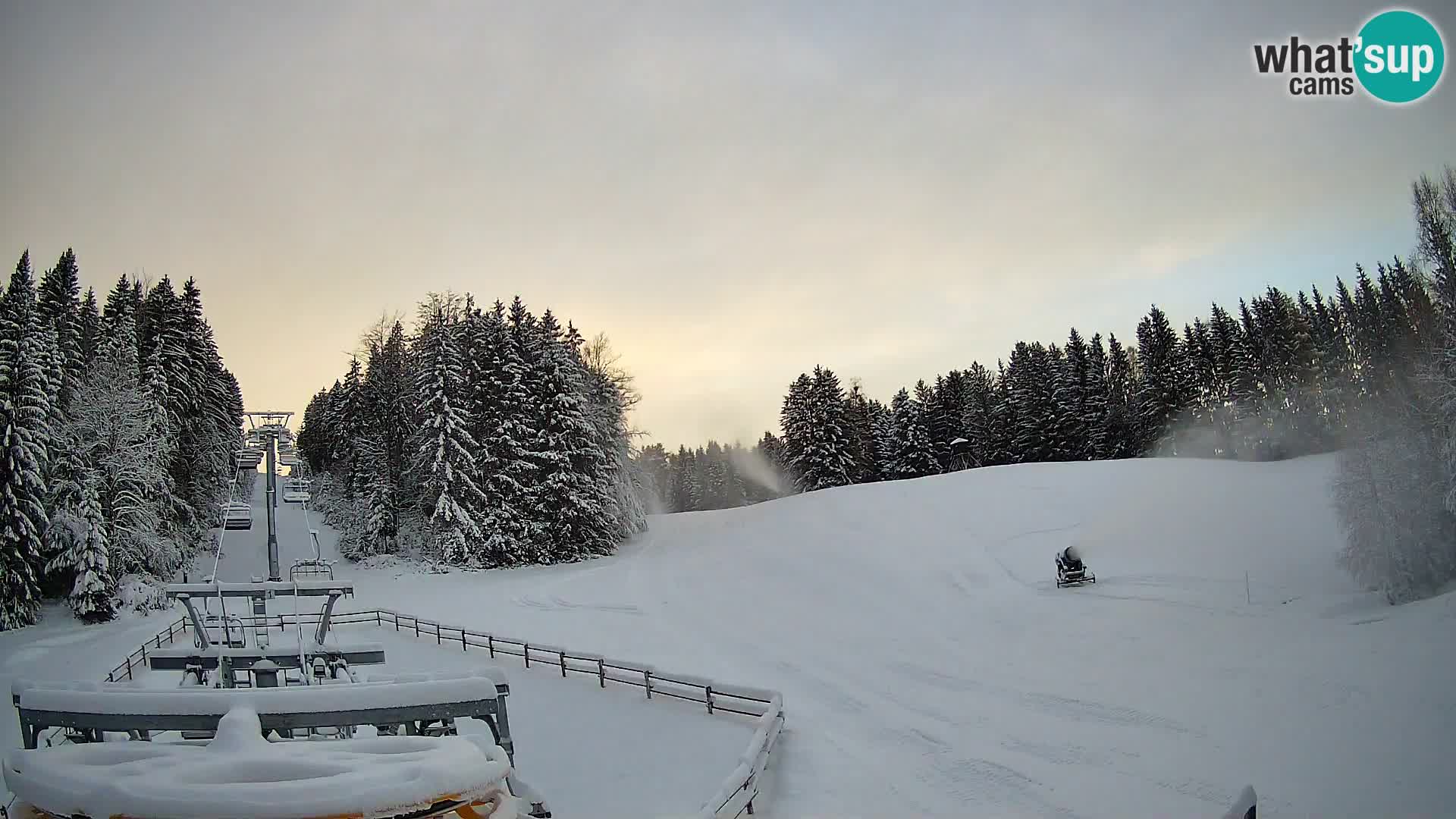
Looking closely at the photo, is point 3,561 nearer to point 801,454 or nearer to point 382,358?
point 382,358

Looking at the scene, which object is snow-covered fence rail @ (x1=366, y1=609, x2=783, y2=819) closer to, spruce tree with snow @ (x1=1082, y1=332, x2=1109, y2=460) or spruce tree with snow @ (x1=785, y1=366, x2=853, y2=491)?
spruce tree with snow @ (x1=785, y1=366, x2=853, y2=491)

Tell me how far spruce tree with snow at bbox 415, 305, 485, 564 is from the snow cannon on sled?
91.9 ft

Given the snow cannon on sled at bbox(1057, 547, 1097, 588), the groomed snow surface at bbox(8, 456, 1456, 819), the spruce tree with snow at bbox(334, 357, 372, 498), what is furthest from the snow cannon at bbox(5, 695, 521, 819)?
the spruce tree with snow at bbox(334, 357, 372, 498)

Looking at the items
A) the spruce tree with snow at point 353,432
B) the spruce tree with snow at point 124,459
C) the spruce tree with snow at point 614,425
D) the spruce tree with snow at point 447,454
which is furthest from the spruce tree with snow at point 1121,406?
the spruce tree with snow at point 124,459

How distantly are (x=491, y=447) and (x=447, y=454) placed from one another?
2.43 m

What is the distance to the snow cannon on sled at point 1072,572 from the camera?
23.2 metres

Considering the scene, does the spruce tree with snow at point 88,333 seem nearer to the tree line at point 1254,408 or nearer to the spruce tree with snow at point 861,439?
the tree line at point 1254,408

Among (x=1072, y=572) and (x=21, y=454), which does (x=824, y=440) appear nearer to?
(x=1072, y=572)

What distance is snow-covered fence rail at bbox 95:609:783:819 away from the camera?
980 centimetres

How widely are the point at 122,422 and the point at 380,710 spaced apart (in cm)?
3568

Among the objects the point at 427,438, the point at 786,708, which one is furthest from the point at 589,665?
the point at 427,438

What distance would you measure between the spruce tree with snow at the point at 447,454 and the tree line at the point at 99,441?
36.8 feet

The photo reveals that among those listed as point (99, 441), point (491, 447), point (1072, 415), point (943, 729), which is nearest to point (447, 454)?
point (491, 447)

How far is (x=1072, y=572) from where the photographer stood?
23.3 metres
